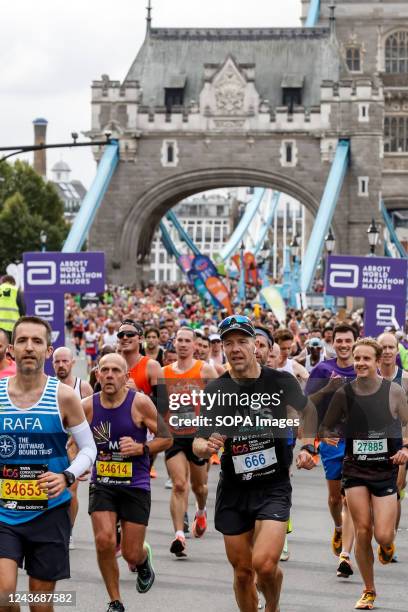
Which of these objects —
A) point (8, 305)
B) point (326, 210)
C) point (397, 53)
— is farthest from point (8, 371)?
point (397, 53)

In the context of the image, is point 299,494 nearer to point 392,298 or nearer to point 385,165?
point 392,298

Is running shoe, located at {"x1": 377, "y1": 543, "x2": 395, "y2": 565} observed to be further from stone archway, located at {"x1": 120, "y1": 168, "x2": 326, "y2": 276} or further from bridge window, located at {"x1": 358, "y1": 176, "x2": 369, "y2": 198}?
bridge window, located at {"x1": 358, "y1": 176, "x2": 369, "y2": 198}

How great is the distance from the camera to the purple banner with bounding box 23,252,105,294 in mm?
21391

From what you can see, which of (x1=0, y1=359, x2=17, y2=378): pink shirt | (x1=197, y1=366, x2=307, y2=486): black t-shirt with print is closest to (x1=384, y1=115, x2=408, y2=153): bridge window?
(x1=0, y1=359, x2=17, y2=378): pink shirt

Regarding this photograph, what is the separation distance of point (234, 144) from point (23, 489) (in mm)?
59289

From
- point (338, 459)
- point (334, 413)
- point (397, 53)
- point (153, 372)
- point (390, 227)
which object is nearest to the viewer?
point (334, 413)

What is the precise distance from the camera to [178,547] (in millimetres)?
11984

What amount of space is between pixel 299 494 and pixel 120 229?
50.6 m

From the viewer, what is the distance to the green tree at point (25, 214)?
84.1 meters

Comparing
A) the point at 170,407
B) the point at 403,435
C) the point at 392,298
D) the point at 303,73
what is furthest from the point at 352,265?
the point at 303,73

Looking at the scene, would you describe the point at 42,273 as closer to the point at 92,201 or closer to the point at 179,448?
the point at 179,448

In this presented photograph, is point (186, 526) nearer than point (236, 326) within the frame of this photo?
No

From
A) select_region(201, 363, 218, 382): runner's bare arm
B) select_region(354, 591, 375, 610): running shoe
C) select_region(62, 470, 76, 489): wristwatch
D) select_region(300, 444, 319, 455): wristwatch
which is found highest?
select_region(201, 363, 218, 382): runner's bare arm

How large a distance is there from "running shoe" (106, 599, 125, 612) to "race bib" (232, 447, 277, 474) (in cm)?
128
